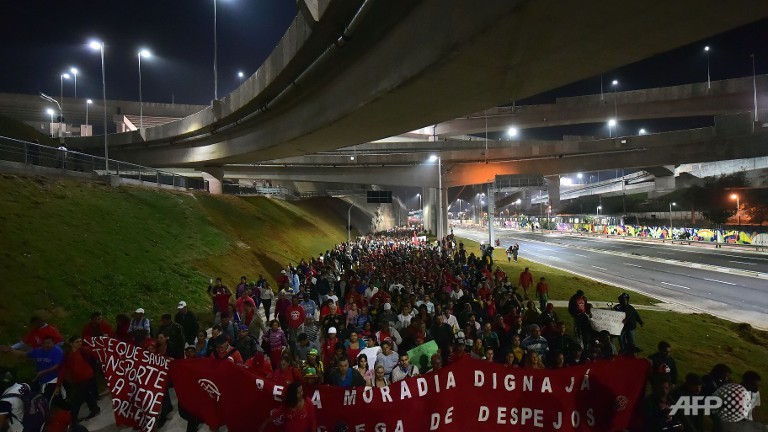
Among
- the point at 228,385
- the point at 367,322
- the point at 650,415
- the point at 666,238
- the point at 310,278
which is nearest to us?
the point at 650,415

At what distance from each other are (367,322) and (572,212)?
341 feet

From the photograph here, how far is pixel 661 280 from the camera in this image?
23.5 m

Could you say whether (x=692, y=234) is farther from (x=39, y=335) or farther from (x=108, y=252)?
(x=39, y=335)

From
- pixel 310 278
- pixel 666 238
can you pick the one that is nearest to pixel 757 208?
pixel 666 238

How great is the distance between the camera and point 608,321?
9.44 m

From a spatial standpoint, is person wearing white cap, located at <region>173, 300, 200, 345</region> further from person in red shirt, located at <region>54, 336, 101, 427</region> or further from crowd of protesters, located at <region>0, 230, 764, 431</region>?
person in red shirt, located at <region>54, 336, 101, 427</region>

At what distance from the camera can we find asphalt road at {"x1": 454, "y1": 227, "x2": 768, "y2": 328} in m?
17.4

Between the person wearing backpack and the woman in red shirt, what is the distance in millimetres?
2925

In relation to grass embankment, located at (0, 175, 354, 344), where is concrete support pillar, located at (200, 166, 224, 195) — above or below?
above

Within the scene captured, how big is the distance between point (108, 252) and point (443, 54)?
47.5 ft

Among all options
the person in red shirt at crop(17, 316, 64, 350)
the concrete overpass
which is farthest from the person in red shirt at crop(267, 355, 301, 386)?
the concrete overpass

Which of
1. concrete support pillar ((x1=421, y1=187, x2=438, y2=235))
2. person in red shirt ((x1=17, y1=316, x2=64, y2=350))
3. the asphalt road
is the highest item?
concrete support pillar ((x1=421, y1=187, x2=438, y2=235))

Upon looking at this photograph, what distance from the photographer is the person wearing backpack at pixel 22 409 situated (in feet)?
15.1

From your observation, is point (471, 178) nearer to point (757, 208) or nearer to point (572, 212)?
point (757, 208)
